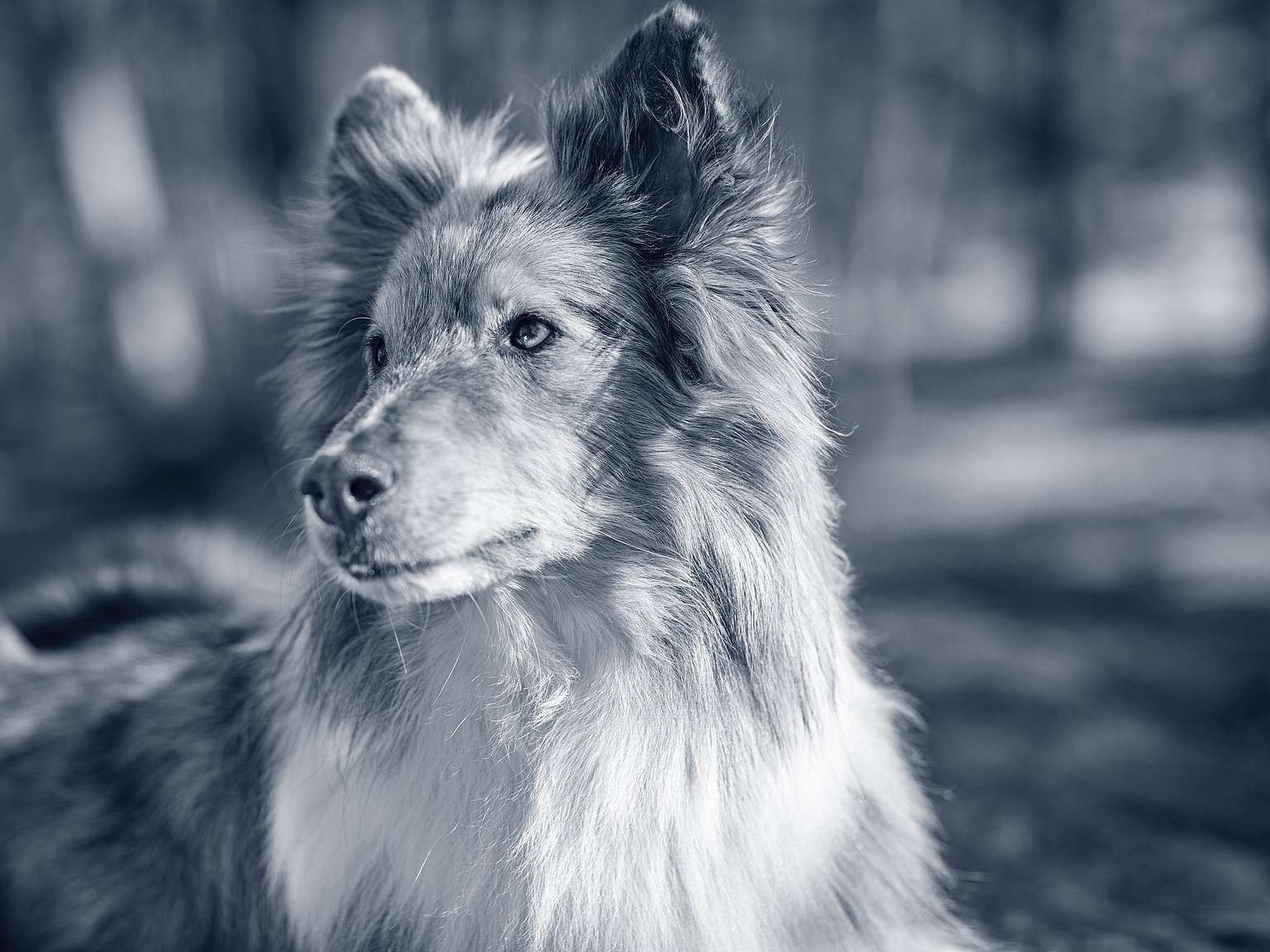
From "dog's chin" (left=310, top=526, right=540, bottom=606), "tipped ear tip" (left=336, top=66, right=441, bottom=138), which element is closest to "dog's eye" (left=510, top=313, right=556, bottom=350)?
"dog's chin" (left=310, top=526, right=540, bottom=606)

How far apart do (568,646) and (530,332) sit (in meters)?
0.82

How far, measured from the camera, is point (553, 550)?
2719 millimetres

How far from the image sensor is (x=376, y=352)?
3107 mm

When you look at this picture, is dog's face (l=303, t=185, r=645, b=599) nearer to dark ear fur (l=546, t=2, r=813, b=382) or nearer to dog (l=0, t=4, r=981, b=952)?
dog (l=0, t=4, r=981, b=952)

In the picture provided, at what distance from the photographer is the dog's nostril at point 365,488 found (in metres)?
2.45

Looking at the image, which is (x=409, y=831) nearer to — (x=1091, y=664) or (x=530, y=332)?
(x=530, y=332)

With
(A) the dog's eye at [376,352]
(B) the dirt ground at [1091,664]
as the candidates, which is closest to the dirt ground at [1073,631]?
(B) the dirt ground at [1091,664]

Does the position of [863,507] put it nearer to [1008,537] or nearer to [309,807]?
[1008,537]

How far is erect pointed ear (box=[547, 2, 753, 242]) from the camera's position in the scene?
2689mm

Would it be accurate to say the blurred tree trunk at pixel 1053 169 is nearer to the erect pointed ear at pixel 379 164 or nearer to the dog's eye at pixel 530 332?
the erect pointed ear at pixel 379 164

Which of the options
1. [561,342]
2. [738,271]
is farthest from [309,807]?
[738,271]

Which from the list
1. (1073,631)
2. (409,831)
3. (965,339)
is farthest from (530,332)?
(965,339)

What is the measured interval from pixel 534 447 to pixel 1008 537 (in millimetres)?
6901

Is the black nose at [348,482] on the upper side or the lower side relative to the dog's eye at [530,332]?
lower
